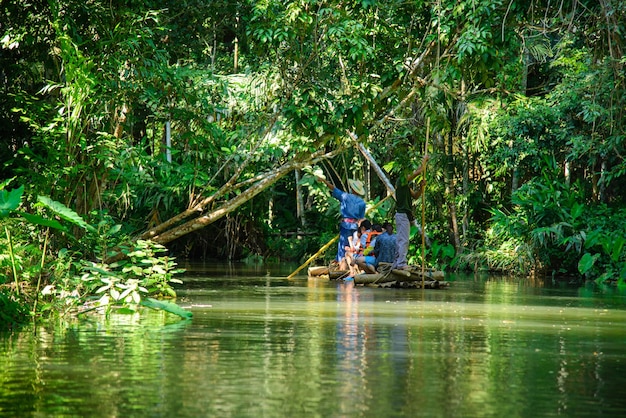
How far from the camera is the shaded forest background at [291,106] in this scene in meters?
15.4

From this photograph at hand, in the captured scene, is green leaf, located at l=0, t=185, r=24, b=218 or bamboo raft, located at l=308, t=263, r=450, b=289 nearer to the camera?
Answer: green leaf, located at l=0, t=185, r=24, b=218

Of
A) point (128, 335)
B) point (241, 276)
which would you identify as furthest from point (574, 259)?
point (128, 335)

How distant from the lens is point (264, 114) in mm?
19797

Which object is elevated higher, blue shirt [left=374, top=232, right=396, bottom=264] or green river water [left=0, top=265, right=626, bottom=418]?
blue shirt [left=374, top=232, right=396, bottom=264]

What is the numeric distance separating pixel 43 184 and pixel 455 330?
5769mm

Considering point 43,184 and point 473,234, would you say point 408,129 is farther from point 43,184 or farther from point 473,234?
point 43,184

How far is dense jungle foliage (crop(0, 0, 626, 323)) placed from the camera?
1488 centimetres

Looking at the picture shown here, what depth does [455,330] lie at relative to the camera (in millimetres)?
11875

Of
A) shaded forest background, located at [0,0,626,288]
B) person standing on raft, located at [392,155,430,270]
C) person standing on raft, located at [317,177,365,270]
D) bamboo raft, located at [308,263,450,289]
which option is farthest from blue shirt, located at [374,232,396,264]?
person standing on raft, located at [317,177,365,270]

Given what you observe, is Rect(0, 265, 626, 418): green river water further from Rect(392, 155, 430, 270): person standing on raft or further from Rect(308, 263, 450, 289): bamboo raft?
Rect(392, 155, 430, 270): person standing on raft

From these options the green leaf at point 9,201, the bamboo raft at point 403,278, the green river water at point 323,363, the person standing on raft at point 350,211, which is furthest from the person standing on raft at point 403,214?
the green leaf at point 9,201

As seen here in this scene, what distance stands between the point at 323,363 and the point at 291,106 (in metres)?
9.34

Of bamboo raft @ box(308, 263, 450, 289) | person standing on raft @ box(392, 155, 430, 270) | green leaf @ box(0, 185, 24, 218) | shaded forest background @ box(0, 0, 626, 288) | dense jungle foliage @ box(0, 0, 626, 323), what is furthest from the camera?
person standing on raft @ box(392, 155, 430, 270)

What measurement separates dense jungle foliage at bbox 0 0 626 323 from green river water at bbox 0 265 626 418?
1.79m
